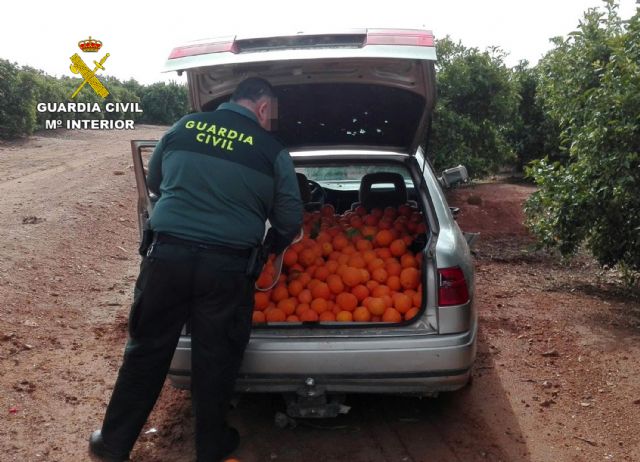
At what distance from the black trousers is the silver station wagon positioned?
0.56ft

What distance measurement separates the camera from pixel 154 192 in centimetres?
402

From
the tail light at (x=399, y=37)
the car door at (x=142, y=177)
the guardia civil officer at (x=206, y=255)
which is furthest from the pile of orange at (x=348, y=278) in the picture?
the tail light at (x=399, y=37)

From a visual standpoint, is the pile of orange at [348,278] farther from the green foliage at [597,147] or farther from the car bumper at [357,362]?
the green foliage at [597,147]

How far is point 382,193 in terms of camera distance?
5719mm

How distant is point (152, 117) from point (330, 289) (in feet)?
145

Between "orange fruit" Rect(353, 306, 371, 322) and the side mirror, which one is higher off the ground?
the side mirror

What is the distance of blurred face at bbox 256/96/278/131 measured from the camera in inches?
147

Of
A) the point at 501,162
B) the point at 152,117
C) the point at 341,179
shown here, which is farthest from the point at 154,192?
the point at 152,117

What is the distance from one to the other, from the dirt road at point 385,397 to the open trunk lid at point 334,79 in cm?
184

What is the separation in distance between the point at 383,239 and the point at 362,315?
81 cm

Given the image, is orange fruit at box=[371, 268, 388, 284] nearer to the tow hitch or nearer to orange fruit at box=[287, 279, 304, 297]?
orange fruit at box=[287, 279, 304, 297]

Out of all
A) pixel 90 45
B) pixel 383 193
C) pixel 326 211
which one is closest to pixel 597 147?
pixel 383 193

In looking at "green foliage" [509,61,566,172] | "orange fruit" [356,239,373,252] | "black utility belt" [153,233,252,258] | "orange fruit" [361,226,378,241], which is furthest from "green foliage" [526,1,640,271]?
"green foliage" [509,61,566,172]

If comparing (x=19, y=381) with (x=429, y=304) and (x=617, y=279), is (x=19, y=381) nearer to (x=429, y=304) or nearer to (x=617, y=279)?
(x=429, y=304)
